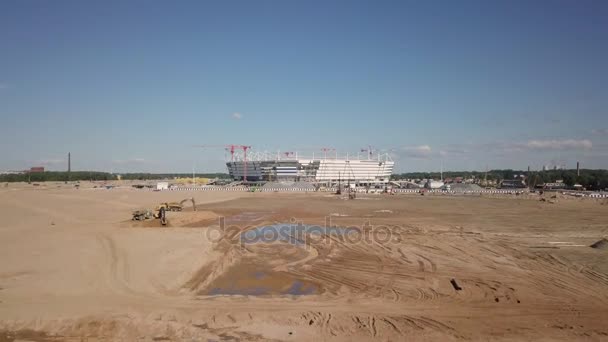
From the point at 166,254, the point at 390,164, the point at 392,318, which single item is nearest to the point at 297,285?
the point at 392,318

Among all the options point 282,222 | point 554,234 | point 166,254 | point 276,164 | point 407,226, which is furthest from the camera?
point 276,164

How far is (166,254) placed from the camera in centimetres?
1755

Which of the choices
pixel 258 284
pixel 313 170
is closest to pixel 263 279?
pixel 258 284

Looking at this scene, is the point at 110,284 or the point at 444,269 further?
the point at 444,269

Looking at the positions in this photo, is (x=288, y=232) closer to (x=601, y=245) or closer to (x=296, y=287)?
(x=296, y=287)

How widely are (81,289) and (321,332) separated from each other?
7.52 m

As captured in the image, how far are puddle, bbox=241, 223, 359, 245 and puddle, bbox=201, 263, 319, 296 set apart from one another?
23.3 feet

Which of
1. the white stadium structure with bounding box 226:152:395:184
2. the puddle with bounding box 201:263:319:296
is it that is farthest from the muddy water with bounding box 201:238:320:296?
the white stadium structure with bounding box 226:152:395:184

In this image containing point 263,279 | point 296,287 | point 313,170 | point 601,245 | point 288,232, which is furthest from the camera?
point 313,170

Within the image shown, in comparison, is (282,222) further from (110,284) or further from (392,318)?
(392,318)

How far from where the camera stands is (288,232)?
1054 inches

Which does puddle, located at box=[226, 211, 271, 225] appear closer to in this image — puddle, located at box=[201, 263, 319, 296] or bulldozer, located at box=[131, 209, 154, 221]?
bulldozer, located at box=[131, 209, 154, 221]

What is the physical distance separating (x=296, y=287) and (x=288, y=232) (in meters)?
13.4

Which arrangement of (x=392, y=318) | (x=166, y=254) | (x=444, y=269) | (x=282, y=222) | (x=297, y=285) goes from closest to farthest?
(x=392, y=318) < (x=297, y=285) < (x=444, y=269) < (x=166, y=254) < (x=282, y=222)
